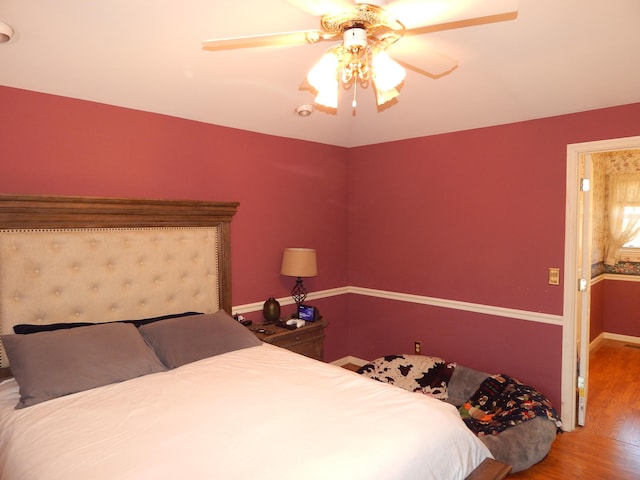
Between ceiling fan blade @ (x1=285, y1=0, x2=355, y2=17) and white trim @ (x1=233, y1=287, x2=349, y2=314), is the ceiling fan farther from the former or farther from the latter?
white trim @ (x1=233, y1=287, x2=349, y2=314)

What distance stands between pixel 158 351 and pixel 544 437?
97.8 inches

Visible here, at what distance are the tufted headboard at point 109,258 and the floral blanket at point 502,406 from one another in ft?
6.65

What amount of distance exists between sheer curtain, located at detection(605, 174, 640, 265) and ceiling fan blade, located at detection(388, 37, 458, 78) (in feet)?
14.3

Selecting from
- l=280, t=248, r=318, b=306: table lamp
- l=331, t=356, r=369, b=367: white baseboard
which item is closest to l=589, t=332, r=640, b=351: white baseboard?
l=331, t=356, r=369, b=367: white baseboard

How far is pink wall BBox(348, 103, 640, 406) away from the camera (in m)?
3.09

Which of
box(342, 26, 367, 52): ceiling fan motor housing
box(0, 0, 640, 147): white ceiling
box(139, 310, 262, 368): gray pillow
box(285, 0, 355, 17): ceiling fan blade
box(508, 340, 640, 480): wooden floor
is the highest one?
box(0, 0, 640, 147): white ceiling

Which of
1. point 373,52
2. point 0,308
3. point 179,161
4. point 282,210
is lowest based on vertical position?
point 0,308

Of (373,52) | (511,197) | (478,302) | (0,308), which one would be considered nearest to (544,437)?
(478,302)

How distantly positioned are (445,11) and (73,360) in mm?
2268

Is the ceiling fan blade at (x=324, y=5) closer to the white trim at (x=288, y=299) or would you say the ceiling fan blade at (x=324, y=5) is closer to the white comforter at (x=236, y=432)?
the white comforter at (x=236, y=432)

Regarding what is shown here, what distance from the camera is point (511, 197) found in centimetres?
328

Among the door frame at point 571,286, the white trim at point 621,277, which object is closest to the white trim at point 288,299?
the door frame at point 571,286

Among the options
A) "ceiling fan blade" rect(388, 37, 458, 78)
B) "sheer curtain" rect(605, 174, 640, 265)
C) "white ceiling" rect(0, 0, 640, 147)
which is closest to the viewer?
"ceiling fan blade" rect(388, 37, 458, 78)

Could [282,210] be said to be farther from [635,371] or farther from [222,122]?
[635,371]
